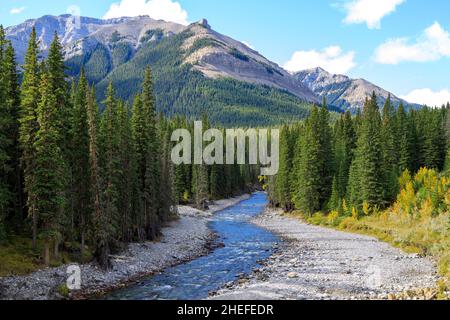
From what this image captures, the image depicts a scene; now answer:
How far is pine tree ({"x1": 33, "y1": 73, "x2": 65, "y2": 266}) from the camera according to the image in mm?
32500

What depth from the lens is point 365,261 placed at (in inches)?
1542

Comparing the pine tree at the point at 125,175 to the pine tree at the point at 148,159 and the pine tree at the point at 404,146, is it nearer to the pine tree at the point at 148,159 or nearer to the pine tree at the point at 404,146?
the pine tree at the point at 148,159

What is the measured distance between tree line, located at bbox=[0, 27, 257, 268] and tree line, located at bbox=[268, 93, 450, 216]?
34570 mm

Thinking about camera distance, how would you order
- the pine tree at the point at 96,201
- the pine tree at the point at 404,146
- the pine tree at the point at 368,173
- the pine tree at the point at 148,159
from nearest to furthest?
A: the pine tree at the point at 96,201
the pine tree at the point at 148,159
the pine tree at the point at 368,173
the pine tree at the point at 404,146

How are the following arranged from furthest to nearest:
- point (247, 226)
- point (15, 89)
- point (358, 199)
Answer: point (247, 226), point (358, 199), point (15, 89)

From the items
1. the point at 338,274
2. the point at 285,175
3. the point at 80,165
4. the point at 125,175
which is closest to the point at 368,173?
the point at 285,175

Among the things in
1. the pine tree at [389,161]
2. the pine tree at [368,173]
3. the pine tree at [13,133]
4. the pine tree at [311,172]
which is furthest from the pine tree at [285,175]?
the pine tree at [13,133]

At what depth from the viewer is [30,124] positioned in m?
34.1

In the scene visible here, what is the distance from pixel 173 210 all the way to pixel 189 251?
26.9 m

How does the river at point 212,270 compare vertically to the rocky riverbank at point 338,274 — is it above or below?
below

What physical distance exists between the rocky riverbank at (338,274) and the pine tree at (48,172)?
1450cm

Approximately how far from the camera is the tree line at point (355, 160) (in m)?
64.1
